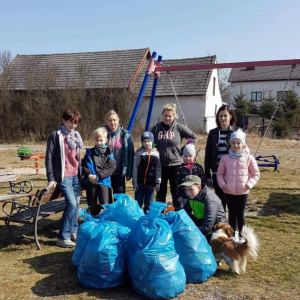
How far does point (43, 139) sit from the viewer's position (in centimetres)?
2064

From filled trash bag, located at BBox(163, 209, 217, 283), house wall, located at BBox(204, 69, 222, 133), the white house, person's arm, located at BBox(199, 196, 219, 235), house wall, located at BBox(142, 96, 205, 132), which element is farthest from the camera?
house wall, located at BBox(204, 69, 222, 133)

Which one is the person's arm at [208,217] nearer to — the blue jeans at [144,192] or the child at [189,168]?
the child at [189,168]

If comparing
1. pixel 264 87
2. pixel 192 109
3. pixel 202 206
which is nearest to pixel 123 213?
pixel 202 206

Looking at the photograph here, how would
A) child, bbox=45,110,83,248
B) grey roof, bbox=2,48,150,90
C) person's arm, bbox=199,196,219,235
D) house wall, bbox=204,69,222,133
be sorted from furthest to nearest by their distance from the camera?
house wall, bbox=204,69,222,133, grey roof, bbox=2,48,150,90, child, bbox=45,110,83,248, person's arm, bbox=199,196,219,235

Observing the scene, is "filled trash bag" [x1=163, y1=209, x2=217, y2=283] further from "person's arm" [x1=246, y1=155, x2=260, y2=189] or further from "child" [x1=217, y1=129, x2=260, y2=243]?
"person's arm" [x1=246, y1=155, x2=260, y2=189]

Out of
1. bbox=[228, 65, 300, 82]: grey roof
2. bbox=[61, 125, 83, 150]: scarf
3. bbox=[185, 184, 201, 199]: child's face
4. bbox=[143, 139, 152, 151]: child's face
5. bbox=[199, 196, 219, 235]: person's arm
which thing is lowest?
bbox=[199, 196, 219, 235]: person's arm

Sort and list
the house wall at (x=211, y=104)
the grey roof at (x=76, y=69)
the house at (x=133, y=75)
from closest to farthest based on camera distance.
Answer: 1. the grey roof at (x=76, y=69)
2. the house at (x=133, y=75)
3. the house wall at (x=211, y=104)

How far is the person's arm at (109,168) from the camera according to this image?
14.5 ft

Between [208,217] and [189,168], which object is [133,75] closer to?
[189,168]

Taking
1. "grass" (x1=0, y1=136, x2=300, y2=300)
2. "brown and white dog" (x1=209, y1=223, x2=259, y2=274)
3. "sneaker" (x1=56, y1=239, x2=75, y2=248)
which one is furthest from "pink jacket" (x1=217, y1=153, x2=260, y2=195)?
"sneaker" (x1=56, y1=239, x2=75, y2=248)

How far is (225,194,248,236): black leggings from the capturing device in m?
4.10

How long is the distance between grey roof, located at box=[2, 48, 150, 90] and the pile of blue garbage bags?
1710 centimetres

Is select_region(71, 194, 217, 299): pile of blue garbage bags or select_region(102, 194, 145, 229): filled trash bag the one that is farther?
select_region(102, 194, 145, 229): filled trash bag

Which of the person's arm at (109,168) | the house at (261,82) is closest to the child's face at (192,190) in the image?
the person's arm at (109,168)
